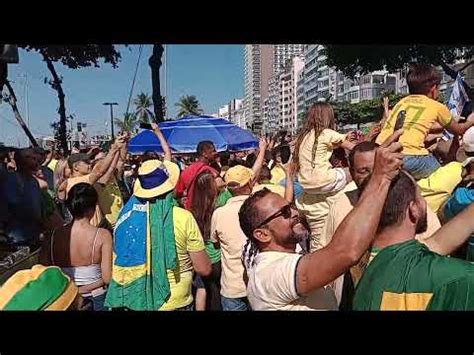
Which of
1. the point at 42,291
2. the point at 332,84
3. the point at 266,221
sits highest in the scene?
the point at 332,84

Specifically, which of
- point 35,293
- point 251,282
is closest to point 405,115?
point 251,282

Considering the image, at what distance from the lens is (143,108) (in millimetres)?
3611

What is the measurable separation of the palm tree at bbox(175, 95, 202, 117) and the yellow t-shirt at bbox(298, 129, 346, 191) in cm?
66

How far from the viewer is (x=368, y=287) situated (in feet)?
6.16

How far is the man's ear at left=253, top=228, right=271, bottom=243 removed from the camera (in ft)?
7.13

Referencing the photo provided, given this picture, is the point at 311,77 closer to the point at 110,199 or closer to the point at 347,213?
the point at 347,213

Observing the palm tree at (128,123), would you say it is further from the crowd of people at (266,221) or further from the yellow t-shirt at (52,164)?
the yellow t-shirt at (52,164)

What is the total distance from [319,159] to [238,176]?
1.84 feet

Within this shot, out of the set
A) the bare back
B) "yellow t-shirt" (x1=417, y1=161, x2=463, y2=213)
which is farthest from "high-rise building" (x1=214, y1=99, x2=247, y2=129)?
"yellow t-shirt" (x1=417, y1=161, x2=463, y2=213)

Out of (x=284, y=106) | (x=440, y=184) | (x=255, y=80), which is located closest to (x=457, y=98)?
(x=440, y=184)
